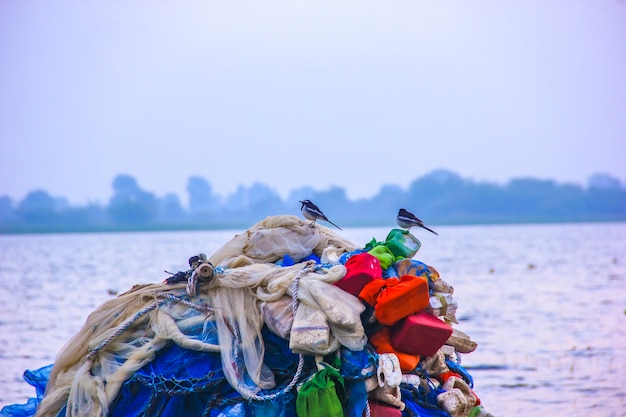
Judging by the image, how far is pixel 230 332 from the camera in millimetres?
5805

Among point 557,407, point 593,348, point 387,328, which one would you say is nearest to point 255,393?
point 387,328

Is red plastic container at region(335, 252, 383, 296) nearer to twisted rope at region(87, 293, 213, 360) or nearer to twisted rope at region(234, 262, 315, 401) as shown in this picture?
twisted rope at region(234, 262, 315, 401)

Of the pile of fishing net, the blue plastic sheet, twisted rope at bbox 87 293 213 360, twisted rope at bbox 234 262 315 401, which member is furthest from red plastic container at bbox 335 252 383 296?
the blue plastic sheet

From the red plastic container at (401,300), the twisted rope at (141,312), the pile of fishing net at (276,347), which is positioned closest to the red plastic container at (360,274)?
the pile of fishing net at (276,347)

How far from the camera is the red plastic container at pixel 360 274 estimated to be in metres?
5.70

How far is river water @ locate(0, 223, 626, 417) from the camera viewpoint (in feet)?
34.3

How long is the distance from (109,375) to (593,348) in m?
9.51

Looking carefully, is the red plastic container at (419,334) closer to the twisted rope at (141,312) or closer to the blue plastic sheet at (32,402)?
the twisted rope at (141,312)

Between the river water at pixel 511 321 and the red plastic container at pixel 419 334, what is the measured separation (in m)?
1.95

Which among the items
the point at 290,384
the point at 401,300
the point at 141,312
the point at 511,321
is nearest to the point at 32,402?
the point at 141,312

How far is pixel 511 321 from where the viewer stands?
16938 mm

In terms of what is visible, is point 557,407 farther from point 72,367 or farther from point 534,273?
point 534,273

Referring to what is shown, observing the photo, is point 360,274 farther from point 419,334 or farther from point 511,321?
point 511,321

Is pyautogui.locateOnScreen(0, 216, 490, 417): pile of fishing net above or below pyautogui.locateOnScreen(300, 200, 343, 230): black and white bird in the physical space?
below
